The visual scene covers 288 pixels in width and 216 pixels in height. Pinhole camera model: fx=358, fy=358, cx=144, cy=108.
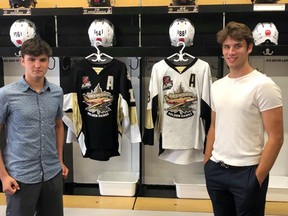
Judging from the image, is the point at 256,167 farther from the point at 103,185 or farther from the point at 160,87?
the point at 103,185

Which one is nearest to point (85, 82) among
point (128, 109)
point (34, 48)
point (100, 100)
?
point (100, 100)

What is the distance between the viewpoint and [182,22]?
3049mm

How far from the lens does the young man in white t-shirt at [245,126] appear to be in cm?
169

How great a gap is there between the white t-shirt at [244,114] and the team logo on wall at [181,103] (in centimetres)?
117

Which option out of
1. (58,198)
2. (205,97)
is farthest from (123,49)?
(58,198)

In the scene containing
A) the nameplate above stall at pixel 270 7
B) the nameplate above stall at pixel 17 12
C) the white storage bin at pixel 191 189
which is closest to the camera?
the nameplate above stall at pixel 270 7

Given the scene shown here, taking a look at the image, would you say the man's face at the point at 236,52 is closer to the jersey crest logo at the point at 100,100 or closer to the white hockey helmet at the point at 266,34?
the white hockey helmet at the point at 266,34

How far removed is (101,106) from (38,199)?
1.28 m

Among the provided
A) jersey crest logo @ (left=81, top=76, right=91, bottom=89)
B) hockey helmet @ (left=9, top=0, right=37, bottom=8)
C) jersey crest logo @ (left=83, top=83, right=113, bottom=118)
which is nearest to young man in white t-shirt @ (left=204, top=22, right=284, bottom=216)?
jersey crest logo @ (left=83, top=83, right=113, bottom=118)

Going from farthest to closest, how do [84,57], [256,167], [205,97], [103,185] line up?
1. [103,185]
2. [84,57]
3. [205,97]
4. [256,167]

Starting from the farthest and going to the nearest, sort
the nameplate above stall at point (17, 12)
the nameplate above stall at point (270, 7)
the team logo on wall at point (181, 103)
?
Result: the nameplate above stall at point (17, 12)
the team logo on wall at point (181, 103)
the nameplate above stall at point (270, 7)

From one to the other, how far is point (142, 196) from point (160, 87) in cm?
110

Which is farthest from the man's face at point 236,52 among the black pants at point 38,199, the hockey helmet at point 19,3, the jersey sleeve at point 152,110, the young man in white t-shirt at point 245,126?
the hockey helmet at point 19,3

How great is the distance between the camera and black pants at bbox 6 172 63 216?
1.80 metres
